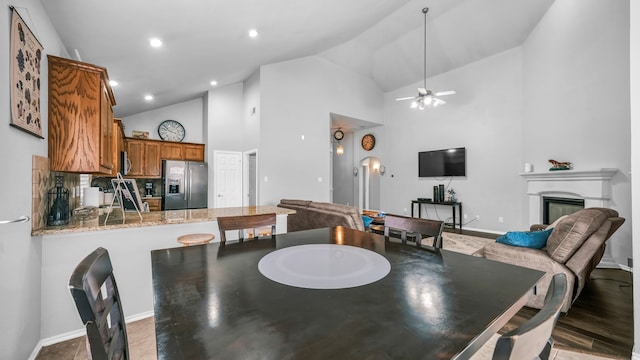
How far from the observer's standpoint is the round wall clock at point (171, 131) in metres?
6.12

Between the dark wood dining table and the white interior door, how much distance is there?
4859 mm

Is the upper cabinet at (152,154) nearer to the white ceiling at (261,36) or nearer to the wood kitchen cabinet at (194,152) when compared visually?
the wood kitchen cabinet at (194,152)

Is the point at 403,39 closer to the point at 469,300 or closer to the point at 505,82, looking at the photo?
the point at 505,82

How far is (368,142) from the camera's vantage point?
7949 mm

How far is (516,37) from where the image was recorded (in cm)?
502

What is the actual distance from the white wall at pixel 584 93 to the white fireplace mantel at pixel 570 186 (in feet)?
0.41

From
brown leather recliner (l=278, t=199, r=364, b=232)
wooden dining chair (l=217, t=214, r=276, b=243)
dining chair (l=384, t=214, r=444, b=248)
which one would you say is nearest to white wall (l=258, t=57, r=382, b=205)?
brown leather recliner (l=278, t=199, r=364, b=232)

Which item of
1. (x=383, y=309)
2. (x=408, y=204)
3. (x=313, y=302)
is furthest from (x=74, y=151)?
(x=408, y=204)

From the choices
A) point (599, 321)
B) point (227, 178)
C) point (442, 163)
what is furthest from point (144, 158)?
point (599, 321)

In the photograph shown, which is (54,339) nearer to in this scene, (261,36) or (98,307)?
(98,307)

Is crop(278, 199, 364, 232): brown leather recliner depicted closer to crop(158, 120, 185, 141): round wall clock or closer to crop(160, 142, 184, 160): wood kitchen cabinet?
crop(160, 142, 184, 160): wood kitchen cabinet

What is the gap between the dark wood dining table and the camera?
612mm

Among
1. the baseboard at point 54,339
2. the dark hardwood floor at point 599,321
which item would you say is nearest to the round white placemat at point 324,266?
the dark hardwood floor at point 599,321

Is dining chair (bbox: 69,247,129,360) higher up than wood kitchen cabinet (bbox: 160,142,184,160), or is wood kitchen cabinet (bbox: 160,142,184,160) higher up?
wood kitchen cabinet (bbox: 160,142,184,160)
